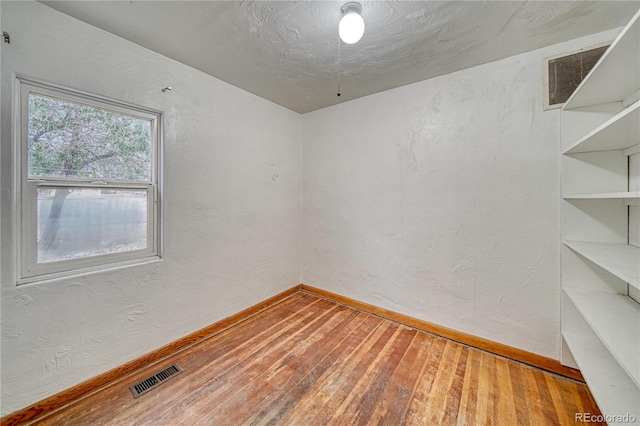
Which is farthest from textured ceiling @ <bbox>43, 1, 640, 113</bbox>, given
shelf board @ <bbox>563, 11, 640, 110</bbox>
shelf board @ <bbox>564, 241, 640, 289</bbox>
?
shelf board @ <bbox>564, 241, 640, 289</bbox>

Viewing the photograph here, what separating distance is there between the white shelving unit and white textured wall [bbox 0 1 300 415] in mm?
2617

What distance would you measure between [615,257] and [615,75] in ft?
3.26

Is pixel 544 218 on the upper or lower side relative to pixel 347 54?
lower

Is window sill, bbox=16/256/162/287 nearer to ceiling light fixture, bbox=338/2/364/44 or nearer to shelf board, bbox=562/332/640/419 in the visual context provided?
ceiling light fixture, bbox=338/2/364/44

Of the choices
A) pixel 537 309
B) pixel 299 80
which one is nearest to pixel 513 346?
pixel 537 309

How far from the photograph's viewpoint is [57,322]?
1.50 m

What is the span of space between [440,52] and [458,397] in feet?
8.17

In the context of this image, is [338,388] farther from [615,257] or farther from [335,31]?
[335,31]

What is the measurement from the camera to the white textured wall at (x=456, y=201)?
184 centimetres

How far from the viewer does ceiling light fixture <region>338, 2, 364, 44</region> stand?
1334mm

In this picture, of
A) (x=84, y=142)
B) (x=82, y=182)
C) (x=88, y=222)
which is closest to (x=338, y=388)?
(x=88, y=222)

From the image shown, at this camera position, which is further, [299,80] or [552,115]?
[299,80]

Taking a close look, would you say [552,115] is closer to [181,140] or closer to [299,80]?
[299,80]

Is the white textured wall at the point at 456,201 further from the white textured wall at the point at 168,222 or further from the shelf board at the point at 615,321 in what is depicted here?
A: the white textured wall at the point at 168,222
